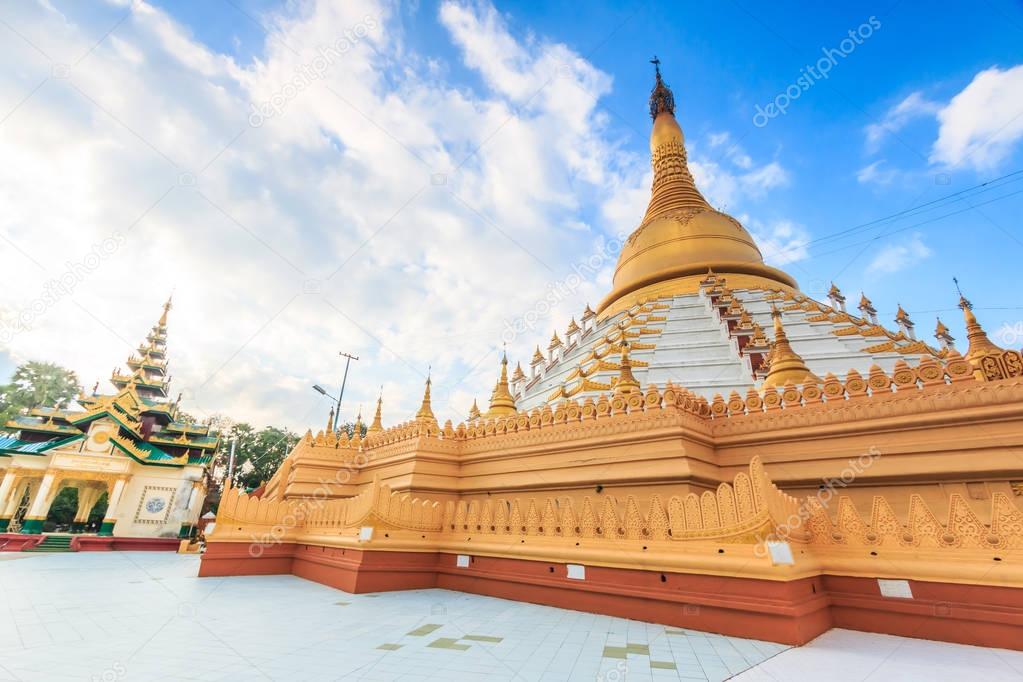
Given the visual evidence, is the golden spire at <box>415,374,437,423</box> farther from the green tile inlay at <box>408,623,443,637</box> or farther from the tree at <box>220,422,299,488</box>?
the tree at <box>220,422,299,488</box>

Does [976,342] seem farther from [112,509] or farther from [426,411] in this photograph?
[112,509]

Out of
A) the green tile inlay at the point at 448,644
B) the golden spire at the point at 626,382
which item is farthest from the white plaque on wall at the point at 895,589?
the golden spire at the point at 626,382

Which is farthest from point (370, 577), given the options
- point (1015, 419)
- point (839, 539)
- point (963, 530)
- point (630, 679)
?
point (1015, 419)

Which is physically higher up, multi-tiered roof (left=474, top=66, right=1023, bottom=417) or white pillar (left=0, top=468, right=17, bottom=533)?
multi-tiered roof (left=474, top=66, right=1023, bottom=417)

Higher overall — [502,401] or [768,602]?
[502,401]

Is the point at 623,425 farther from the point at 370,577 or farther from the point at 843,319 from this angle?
the point at 843,319

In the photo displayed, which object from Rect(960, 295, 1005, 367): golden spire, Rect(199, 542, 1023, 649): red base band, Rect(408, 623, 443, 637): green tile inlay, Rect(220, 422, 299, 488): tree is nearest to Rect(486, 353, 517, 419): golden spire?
Rect(199, 542, 1023, 649): red base band

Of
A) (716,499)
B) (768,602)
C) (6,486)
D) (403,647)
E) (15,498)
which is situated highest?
(716,499)

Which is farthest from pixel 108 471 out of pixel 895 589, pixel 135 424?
pixel 895 589

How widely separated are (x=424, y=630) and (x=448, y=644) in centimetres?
71

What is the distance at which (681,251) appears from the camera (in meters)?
23.2

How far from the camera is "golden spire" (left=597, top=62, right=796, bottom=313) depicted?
22.2 meters

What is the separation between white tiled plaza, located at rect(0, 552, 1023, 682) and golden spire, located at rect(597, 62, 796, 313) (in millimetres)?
18260

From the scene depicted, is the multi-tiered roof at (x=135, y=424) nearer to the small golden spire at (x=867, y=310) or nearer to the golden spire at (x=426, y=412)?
the golden spire at (x=426, y=412)
